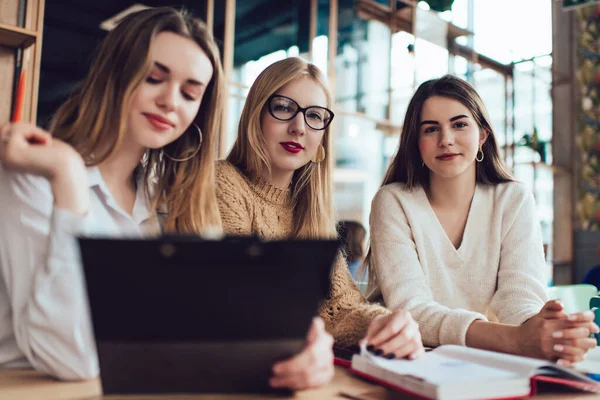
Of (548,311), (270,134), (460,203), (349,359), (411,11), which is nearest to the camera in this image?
(349,359)

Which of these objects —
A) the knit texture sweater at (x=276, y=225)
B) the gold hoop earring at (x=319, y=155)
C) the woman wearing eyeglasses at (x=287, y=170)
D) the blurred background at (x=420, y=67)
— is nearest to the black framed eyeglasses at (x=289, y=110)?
the woman wearing eyeglasses at (x=287, y=170)

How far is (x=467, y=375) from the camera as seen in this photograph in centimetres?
83

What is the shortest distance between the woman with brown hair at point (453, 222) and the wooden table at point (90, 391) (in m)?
0.64

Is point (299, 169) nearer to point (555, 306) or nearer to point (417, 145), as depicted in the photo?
point (417, 145)

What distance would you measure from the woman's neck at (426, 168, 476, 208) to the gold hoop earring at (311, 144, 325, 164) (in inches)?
19.0

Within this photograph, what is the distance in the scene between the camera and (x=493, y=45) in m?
6.99

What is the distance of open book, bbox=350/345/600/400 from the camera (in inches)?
30.7

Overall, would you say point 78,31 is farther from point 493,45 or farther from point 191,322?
point 493,45

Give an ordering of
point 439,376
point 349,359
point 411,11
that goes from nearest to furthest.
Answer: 1. point 439,376
2. point 349,359
3. point 411,11

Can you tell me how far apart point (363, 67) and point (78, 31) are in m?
3.01

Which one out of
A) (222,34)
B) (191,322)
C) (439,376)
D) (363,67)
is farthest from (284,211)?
(363,67)

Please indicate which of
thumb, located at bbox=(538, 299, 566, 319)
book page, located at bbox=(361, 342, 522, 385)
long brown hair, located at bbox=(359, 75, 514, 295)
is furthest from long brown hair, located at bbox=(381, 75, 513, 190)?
book page, located at bbox=(361, 342, 522, 385)

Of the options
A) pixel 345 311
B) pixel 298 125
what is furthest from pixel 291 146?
pixel 345 311

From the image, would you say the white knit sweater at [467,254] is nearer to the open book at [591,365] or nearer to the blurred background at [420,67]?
the open book at [591,365]
